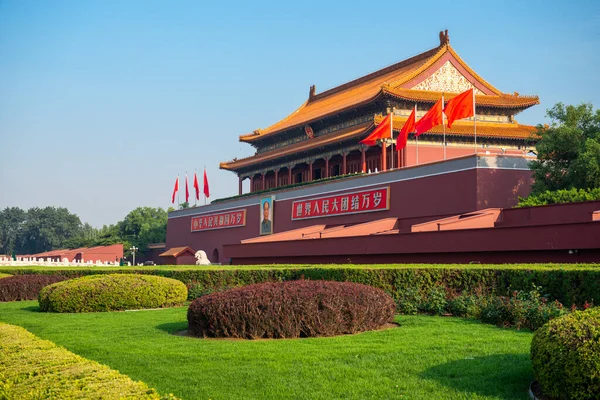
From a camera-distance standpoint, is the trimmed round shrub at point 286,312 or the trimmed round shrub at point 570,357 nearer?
the trimmed round shrub at point 570,357

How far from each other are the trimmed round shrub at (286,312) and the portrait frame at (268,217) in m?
22.0

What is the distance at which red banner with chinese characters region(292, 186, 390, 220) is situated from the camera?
77.5ft

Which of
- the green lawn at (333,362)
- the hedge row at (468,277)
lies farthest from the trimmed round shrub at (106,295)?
the green lawn at (333,362)

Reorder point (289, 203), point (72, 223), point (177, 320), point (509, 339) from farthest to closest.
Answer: point (72, 223) < point (289, 203) < point (177, 320) < point (509, 339)

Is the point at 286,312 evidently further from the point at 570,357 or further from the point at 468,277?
the point at 570,357

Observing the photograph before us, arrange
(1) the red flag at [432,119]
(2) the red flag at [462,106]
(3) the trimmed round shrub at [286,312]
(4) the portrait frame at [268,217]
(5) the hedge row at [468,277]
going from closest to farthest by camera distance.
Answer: (3) the trimmed round shrub at [286,312] < (5) the hedge row at [468,277] < (2) the red flag at [462,106] < (1) the red flag at [432,119] < (4) the portrait frame at [268,217]

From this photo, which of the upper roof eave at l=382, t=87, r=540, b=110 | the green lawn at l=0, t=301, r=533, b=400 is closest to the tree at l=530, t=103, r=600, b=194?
the upper roof eave at l=382, t=87, r=540, b=110

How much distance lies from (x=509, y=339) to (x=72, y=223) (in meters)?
84.1

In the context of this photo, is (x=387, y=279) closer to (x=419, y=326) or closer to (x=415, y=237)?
(x=419, y=326)

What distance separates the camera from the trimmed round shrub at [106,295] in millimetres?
11758

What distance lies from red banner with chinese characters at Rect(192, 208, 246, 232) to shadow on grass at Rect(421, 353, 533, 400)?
26.9 metres

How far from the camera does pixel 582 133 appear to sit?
62.0 feet

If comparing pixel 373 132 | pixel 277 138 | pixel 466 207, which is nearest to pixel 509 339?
pixel 466 207

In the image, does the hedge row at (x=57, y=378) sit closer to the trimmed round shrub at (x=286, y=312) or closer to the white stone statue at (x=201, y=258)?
the trimmed round shrub at (x=286, y=312)
